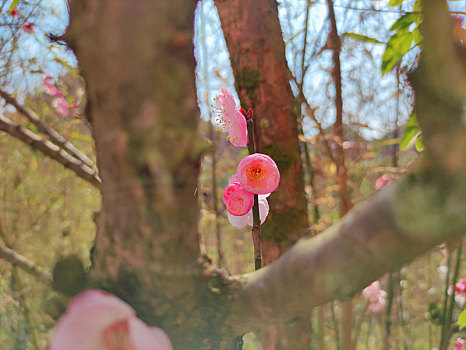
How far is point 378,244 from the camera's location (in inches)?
5.6

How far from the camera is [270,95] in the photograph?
1.99ft

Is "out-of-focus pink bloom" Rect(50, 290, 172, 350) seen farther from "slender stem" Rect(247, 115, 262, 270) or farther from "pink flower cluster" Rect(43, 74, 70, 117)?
"pink flower cluster" Rect(43, 74, 70, 117)

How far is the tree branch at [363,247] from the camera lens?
0.13 metres

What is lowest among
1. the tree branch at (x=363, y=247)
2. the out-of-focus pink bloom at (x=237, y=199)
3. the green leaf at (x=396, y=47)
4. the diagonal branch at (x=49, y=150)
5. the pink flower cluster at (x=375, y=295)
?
the pink flower cluster at (x=375, y=295)

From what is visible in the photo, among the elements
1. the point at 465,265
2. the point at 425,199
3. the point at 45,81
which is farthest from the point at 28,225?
the point at 465,265

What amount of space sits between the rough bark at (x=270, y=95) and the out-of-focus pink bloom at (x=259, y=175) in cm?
26

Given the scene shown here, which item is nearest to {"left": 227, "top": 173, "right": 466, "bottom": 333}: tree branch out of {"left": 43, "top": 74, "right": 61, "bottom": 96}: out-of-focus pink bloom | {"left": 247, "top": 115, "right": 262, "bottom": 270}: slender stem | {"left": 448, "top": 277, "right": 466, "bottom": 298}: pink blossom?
{"left": 247, "top": 115, "right": 262, "bottom": 270}: slender stem

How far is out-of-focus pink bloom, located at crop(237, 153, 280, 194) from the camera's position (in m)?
0.35

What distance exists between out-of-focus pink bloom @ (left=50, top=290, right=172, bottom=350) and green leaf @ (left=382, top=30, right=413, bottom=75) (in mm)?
545

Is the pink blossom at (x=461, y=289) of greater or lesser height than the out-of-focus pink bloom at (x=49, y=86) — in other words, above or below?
below

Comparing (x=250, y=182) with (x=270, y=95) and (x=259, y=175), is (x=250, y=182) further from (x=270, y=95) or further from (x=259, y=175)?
(x=270, y=95)

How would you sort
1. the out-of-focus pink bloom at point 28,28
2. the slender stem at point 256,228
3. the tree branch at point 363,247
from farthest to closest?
the out-of-focus pink bloom at point 28,28
the slender stem at point 256,228
the tree branch at point 363,247

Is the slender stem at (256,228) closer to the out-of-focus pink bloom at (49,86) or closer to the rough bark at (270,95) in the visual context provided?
the rough bark at (270,95)

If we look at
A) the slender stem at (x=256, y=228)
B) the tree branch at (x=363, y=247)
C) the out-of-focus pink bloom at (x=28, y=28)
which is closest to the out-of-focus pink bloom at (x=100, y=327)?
the tree branch at (x=363, y=247)
